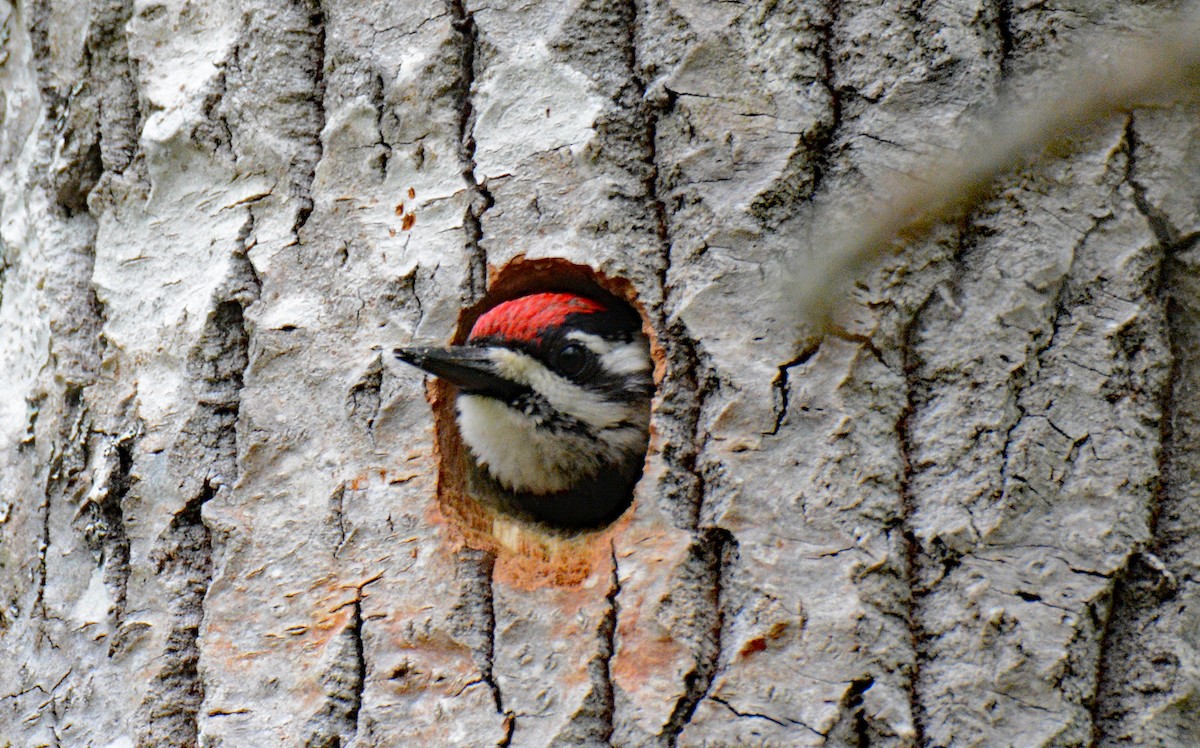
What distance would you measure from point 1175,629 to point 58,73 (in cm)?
249

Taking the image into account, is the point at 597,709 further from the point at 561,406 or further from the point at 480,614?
the point at 561,406

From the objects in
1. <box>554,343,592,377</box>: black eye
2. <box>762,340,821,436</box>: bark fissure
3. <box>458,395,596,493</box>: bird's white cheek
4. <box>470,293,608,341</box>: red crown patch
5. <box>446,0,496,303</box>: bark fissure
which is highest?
<box>446,0,496,303</box>: bark fissure

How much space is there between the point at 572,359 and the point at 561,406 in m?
0.14

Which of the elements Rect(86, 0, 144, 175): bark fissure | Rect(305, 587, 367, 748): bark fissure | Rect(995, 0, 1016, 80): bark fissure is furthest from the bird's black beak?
Rect(995, 0, 1016, 80): bark fissure

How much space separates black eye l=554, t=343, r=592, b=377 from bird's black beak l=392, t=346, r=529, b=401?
0.59 feet

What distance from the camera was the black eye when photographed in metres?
2.61

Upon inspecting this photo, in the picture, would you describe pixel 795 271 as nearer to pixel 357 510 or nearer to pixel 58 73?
pixel 357 510

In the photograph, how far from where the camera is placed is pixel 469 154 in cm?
212

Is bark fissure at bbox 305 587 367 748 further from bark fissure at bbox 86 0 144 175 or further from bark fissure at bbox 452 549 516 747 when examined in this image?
bark fissure at bbox 86 0 144 175

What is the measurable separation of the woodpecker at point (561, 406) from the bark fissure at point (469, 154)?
0.25 metres

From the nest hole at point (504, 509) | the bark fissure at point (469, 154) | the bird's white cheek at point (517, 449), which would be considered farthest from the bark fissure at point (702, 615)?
the bird's white cheek at point (517, 449)

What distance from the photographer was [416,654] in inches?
75.7

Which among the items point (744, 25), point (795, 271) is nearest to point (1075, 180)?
point (795, 271)

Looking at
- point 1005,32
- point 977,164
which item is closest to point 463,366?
point 977,164
